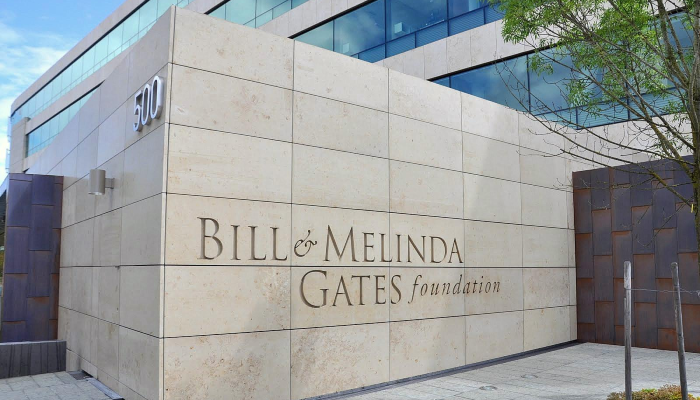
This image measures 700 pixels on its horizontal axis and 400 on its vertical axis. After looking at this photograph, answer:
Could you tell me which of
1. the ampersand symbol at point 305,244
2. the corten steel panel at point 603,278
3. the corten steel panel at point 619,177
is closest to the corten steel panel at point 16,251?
the ampersand symbol at point 305,244

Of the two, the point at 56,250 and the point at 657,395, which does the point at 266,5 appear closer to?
the point at 56,250

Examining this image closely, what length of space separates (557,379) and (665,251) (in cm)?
491

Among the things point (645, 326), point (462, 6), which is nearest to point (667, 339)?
point (645, 326)

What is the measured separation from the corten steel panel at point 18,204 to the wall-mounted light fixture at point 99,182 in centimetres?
423

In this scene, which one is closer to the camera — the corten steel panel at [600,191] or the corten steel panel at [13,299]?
the corten steel panel at [13,299]

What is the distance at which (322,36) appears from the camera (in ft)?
69.3

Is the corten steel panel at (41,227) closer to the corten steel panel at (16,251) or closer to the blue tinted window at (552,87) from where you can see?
the corten steel panel at (16,251)

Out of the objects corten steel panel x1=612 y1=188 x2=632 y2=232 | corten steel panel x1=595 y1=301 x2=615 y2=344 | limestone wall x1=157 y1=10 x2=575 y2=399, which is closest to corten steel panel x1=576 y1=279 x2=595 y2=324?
corten steel panel x1=595 y1=301 x2=615 y2=344

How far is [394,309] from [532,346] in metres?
4.46

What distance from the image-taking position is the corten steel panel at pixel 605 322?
13609 millimetres

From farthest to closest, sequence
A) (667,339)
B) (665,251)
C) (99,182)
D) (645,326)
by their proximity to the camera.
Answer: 1. (645,326)
2. (665,251)
3. (667,339)
4. (99,182)

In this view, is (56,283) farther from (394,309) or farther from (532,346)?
(532,346)

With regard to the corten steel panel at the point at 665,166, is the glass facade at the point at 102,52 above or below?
above

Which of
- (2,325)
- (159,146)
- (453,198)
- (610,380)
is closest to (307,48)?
(159,146)
